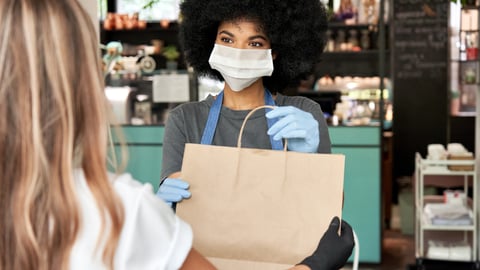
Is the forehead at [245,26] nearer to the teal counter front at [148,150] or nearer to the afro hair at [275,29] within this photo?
the afro hair at [275,29]

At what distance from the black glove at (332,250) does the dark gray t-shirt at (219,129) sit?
1.22 feet

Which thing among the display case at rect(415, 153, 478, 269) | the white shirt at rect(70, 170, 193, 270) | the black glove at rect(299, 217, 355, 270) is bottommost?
the display case at rect(415, 153, 478, 269)

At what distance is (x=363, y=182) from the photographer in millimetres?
5156

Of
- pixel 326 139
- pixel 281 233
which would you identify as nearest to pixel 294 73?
pixel 326 139

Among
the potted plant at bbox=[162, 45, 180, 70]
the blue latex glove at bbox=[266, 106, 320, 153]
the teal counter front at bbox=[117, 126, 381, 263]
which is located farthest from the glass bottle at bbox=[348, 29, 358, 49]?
the blue latex glove at bbox=[266, 106, 320, 153]

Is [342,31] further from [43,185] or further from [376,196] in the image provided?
[43,185]

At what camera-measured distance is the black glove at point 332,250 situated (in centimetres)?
147

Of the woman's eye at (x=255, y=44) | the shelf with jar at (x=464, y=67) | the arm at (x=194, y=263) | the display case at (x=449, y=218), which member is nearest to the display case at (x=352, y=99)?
the display case at (x=449, y=218)

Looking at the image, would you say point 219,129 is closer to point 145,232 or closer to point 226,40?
point 226,40

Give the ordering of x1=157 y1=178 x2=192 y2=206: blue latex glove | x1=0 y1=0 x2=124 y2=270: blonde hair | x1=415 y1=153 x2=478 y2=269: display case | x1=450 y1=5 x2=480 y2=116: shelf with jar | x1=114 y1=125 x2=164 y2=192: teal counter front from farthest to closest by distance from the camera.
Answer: x1=450 y1=5 x2=480 y2=116: shelf with jar, x1=114 y1=125 x2=164 y2=192: teal counter front, x1=415 y1=153 x2=478 y2=269: display case, x1=157 y1=178 x2=192 y2=206: blue latex glove, x1=0 y1=0 x2=124 y2=270: blonde hair

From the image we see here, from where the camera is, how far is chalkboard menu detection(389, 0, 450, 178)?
7195 millimetres

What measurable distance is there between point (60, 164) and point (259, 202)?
1.92 ft

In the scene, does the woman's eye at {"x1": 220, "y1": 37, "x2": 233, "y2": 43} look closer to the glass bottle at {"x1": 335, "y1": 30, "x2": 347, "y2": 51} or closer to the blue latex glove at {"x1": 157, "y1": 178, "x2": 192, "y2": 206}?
the blue latex glove at {"x1": 157, "y1": 178, "x2": 192, "y2": 206}

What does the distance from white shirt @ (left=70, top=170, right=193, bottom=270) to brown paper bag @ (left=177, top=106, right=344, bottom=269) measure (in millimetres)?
473
